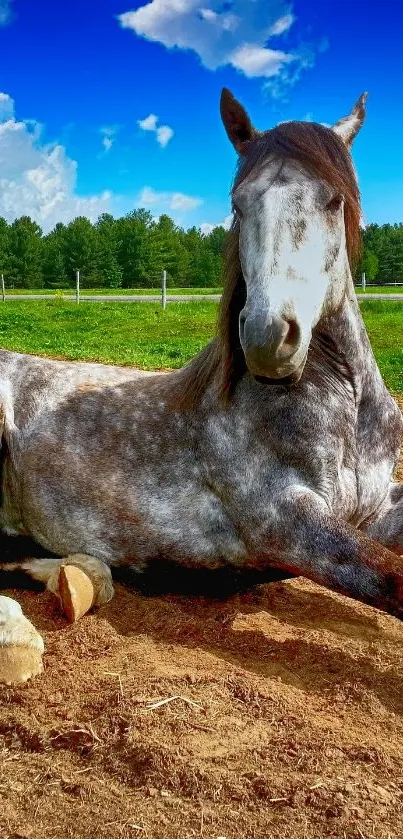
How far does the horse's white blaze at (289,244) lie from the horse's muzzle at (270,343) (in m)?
0.02

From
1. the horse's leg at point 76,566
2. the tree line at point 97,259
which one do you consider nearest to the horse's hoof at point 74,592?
the horse's leg at point 76,566

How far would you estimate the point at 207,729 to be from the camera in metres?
2.71

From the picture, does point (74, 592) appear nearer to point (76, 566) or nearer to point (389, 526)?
point (76, 566)

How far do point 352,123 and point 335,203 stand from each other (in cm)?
92

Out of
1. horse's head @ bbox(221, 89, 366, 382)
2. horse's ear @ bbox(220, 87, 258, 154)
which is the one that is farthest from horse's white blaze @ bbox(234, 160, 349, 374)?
horse's ear @ bbox(220, 87, 258, 154)

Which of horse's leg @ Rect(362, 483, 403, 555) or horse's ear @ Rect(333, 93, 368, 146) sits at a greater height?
horse's ear @ Rect(333, 93, 368, 146)

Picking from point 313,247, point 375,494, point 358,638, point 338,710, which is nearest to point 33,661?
point 338,710

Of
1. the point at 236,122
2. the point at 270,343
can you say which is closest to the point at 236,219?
the point at 236,122

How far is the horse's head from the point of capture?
9.75ft

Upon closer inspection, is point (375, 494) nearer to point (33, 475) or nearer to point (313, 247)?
point (313, 247)

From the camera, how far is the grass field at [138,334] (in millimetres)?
14250

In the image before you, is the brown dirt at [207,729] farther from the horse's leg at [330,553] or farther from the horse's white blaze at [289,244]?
the horse's white blaze at [289,244]

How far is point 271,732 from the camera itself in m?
2.71

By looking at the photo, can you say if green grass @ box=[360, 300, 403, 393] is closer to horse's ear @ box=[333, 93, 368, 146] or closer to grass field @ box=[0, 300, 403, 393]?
grass field @ box=[0, 300, 403, 393]
